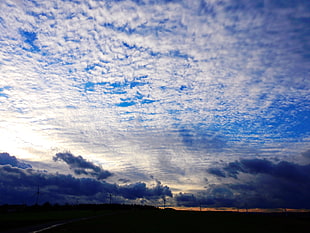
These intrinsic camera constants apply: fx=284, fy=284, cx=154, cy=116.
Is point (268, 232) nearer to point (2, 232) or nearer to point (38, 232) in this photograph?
point (38, 232)

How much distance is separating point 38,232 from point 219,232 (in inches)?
2318

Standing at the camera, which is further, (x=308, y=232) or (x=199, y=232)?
(x=308, y=232)

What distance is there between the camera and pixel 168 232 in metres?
91.1

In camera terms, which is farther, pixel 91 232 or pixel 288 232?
pixel 288 232

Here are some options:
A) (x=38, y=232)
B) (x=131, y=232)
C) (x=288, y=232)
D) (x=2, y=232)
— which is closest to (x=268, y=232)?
(x=288, y=232)

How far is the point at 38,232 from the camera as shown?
88938 millimetres

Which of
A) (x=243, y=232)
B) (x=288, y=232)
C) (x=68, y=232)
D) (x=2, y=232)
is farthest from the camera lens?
(x=288, y=232)

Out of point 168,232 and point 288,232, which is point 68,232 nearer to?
point 168,232

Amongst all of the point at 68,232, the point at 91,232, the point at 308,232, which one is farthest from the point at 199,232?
the point at 308,232

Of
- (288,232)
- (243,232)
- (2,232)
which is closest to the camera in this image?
(2,232)

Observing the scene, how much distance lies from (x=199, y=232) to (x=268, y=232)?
2954 centimetres

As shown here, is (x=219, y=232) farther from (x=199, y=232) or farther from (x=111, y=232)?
(x=111, y=232)

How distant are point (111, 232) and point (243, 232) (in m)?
45.7

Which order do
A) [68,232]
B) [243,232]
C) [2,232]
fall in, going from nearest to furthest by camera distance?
[68,232] < [2,232] < [243,232]
